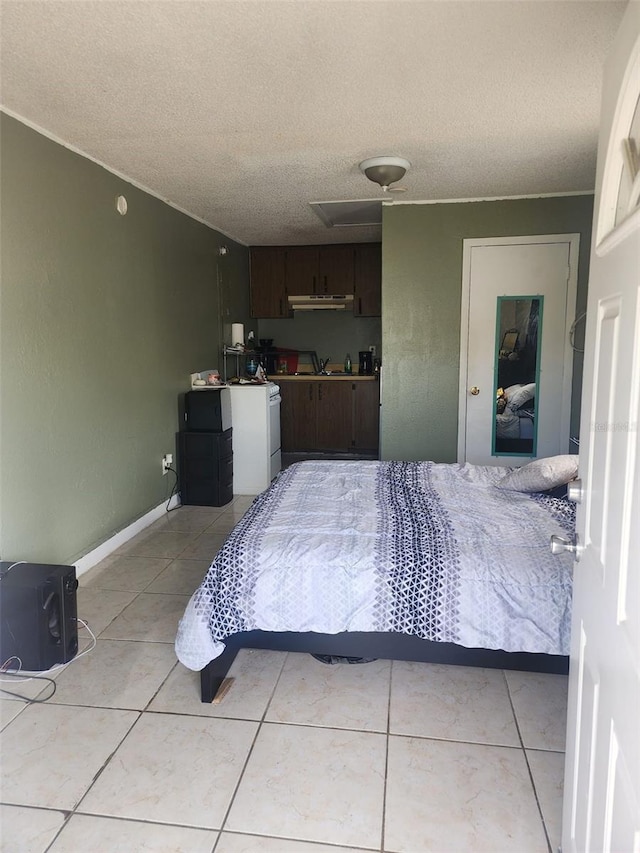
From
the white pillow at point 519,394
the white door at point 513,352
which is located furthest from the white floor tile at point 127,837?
the white pillow at point 519,394

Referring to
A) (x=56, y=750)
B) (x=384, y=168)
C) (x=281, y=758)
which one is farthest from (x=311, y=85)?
(x=56, y=750)

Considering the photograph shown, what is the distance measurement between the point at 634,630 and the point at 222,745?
1471 mm

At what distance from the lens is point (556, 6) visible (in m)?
1.79

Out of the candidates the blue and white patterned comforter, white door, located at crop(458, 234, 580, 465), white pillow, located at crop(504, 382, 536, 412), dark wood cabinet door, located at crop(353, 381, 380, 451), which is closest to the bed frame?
the blue and white patterned comforter

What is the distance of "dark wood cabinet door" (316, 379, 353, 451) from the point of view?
6285 millimetres

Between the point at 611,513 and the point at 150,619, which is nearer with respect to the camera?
the point at 611,513

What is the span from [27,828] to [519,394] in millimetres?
3938

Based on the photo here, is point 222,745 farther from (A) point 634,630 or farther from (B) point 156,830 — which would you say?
(A) point 634,630

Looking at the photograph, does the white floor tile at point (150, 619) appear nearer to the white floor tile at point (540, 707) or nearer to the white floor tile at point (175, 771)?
the white floor tile at point (175, 771)

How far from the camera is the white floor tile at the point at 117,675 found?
2.12 meters

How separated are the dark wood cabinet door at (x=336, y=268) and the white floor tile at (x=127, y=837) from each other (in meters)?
5.38

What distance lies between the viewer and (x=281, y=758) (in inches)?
71.8

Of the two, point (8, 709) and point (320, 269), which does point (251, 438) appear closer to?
point (320, 269)

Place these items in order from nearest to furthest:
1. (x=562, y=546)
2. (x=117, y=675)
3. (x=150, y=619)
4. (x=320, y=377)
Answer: (x=562, y=546) → (x=117, y=675) → (x=150, y=619) → (x=320, y=377)
